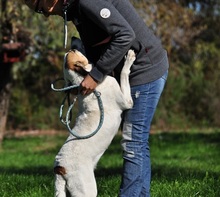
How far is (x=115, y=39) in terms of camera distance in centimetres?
438

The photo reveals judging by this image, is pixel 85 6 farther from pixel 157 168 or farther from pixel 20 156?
pixel 20 156

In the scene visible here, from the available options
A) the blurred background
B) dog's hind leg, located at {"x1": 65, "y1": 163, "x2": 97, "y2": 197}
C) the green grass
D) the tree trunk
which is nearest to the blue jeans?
dog's hind leg, located at {"x1": 65, "y1": 163, "x2": 97, "y2": 197}

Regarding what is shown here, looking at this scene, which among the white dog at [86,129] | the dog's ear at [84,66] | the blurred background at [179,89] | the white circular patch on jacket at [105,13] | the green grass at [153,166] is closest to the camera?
the white circular patch on jacket at [105,13]

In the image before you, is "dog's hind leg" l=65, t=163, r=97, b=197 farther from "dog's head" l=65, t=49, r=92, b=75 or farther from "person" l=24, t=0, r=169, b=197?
"dog's head" l=65, t=49, r=92, b=75

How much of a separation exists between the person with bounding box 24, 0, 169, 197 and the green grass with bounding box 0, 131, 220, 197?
3.19 feet

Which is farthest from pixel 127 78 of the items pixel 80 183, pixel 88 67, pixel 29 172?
pixel 29 172

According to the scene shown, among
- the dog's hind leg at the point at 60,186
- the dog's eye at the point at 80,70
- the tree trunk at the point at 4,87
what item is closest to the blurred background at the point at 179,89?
the tree trunk at the point at 4,87

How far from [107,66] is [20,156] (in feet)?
28.6

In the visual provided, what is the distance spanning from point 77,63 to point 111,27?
410 mm

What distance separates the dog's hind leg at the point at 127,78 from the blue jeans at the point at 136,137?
94mm

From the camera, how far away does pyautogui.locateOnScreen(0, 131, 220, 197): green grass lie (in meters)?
5.91

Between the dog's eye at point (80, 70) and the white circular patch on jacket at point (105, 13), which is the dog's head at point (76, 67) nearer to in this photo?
the dog's eye at point (80, 70)

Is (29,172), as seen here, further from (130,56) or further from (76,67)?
(130,56)

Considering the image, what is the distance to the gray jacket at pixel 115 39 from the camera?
4352 millimetres
